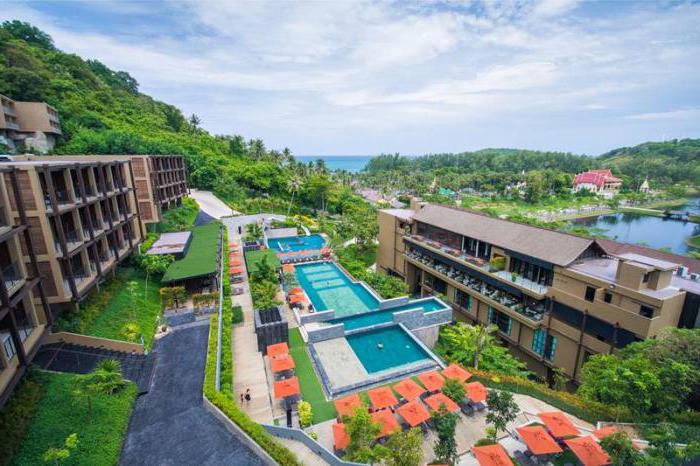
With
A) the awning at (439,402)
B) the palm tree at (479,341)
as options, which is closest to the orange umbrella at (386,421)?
the awning at (439,402)

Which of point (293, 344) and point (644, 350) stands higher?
point (644, 350)

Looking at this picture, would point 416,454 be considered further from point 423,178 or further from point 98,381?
point 423,178

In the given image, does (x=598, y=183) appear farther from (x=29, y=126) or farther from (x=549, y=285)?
(x=29, y=126)

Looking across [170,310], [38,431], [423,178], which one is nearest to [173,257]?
[170,310]

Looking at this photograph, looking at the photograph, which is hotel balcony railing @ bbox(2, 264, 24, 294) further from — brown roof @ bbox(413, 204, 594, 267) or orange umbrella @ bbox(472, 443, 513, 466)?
brown roof @ bbox(413, 204, 594, 267)

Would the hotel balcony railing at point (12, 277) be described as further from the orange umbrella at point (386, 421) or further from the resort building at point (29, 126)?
the resort building at point (29, 126)

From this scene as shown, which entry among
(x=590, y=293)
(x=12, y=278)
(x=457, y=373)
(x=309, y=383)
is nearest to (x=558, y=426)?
(x=457, y=373)
